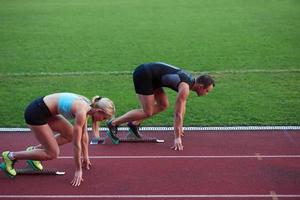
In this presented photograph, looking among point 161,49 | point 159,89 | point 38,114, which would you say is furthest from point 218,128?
point 161,49

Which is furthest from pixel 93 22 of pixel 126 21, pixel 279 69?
pixel 279 69

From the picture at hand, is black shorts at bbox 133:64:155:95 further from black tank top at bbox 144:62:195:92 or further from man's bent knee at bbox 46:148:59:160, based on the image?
man's bent knee at bbox 46:148:59:160

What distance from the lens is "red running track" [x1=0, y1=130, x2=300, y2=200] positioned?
21.2 feet

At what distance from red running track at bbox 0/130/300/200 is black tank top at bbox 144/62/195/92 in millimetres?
1083

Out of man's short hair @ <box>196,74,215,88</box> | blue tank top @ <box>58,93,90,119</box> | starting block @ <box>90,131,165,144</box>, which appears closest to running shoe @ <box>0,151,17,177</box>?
blue tank top @ <box>58,93,90,119</box>

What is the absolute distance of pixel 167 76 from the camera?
7.66 m

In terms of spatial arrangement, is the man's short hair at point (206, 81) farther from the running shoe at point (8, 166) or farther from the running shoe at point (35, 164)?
the running shoe at point (8, 166)

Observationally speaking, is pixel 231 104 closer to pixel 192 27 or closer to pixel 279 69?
pixel 279 69

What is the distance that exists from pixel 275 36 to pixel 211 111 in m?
7.64

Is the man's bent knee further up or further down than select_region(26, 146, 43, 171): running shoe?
further up

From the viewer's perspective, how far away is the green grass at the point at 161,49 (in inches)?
396

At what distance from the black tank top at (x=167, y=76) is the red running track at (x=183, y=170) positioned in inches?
42.6

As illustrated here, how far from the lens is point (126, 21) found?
1967 centimetres

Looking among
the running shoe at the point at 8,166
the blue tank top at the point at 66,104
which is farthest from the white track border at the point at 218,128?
the blue tank top at the point at 66,104
